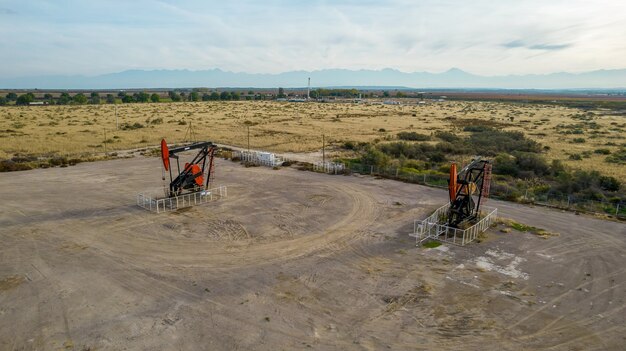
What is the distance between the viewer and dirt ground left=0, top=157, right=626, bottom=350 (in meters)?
13.6

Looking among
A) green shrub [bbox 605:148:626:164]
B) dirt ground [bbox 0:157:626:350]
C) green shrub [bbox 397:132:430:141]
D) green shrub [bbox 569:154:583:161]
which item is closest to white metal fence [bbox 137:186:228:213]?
dirt ground [bbox 0:157:626:350]

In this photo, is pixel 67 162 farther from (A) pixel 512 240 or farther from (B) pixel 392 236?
(A) pixel 512 240

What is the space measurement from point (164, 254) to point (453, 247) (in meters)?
13.8

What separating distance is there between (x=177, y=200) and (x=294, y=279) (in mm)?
12557

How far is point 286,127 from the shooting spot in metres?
74.3

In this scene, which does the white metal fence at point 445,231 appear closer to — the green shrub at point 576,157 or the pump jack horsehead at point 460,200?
the pump jack horsehead at point 460,200

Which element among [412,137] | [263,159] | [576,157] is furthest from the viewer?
[412,137]

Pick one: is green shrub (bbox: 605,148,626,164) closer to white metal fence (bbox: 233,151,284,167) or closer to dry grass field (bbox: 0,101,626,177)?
dry grass field (bbox: 0,101,626,177)

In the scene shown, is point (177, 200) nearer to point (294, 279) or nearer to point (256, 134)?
point (294, 279)

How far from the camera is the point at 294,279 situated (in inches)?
689

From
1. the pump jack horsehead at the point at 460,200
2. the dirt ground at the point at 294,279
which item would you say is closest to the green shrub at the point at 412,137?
the dirt ground at the point at 294,279

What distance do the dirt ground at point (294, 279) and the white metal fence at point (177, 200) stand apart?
1.01m

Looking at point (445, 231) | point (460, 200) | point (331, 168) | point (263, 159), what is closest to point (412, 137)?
point (331, 168)

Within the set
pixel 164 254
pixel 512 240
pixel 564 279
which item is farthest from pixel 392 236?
pixel 164 254
